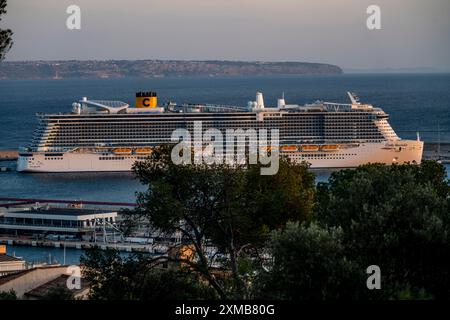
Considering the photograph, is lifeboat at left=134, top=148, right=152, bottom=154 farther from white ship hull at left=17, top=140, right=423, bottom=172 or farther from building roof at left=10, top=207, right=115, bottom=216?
building roof at left=10, top=207, right=115, bottom=216

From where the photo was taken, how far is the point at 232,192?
53.7 feet

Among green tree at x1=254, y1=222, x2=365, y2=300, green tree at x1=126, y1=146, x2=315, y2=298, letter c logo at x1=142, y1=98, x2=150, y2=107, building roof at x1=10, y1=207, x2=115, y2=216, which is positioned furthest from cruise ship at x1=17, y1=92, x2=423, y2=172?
green tree at x1=254, y1=222, x2=365, y2=300

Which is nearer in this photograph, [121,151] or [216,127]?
[121,151]

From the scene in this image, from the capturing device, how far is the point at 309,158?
59.0 meters

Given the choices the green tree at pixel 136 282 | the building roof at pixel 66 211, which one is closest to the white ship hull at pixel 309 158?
the building roof at pixel 66 211

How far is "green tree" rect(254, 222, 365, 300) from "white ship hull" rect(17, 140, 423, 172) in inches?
1740

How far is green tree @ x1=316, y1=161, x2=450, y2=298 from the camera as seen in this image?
548 inches

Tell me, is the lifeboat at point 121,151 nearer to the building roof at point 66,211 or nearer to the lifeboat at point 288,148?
the lifeboat at point 288,148

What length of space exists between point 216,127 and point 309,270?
46.9 meters

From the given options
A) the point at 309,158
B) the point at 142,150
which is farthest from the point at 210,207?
the point at 142,150

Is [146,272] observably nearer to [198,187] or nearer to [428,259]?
[198,187]

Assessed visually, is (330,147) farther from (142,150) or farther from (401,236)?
(401,236)
